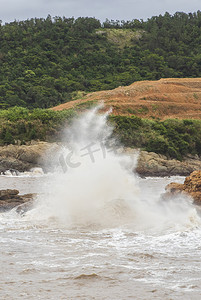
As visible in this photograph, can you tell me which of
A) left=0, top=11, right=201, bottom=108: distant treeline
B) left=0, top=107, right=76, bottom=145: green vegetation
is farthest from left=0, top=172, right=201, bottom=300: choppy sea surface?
left=0, top=11, right=201, bottom=108: distant treeline

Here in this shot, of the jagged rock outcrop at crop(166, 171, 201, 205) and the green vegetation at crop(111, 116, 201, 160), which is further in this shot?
the green vegetation at crop(111, 116, 201, 160)

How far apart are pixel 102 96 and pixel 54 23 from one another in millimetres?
45208

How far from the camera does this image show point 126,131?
48.8 meters

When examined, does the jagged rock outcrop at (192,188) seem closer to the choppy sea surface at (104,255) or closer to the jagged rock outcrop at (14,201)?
the choppy sea surface at (104,255)

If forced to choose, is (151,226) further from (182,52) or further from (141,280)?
(182,52)

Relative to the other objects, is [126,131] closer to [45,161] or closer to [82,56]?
[45,161]

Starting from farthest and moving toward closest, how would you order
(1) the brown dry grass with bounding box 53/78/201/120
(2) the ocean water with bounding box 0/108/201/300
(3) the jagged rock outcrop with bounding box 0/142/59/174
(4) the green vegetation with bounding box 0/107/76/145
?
(1) the brown dry grass with bounding box 53/78/201/120 < (4) the green vegetation with bounding box 0/107/76/145 < (3) the jagged rock outcrop with bounding box 0/142/59/174 < (2) the ocean water with bounding box 0/108/201/300

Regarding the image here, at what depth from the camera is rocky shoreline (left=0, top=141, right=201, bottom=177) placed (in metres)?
38.5

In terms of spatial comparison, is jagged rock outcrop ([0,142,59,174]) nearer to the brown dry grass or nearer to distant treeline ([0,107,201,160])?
distant treeline ([0,107,201,160])

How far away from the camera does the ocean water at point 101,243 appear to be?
28.9 ft

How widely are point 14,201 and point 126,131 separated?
3225cm

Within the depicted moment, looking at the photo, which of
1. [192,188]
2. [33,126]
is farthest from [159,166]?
[192,188]

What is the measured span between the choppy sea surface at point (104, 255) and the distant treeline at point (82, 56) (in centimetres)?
5638

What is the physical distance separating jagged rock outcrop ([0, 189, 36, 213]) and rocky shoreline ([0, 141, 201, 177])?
64.7 feet
